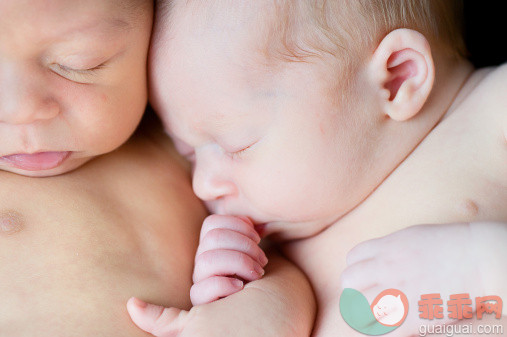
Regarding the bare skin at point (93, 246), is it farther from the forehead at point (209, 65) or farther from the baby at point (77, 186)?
the forehead at point (209, 65)

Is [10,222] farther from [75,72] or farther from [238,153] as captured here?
[238,153]

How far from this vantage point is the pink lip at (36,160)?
1.18 meters

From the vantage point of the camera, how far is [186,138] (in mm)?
1345

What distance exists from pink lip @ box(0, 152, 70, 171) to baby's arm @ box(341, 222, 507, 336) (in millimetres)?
584

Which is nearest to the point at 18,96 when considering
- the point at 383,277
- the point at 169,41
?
the point at 169,41

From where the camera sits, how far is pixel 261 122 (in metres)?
1.22

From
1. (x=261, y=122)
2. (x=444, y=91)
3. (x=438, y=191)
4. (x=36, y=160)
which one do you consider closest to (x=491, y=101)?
(x=444, y=91)

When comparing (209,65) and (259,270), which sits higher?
(209,65)

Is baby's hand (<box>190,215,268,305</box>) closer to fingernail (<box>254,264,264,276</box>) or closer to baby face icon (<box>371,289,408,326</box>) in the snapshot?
fingernail (<box>254,264,264,276</box>)

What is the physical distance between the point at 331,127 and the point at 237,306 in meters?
0.38

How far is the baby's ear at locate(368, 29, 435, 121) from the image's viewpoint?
121cm

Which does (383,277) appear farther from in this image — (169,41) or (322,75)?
(169,41)

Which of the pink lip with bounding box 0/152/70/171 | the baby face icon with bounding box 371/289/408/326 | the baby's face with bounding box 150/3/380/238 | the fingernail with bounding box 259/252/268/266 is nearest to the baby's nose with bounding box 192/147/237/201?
the baby's face with bounding box 150/3/380/238

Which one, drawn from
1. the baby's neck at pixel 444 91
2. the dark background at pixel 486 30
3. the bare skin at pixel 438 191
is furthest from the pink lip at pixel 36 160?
the dark background at pixel 486 30
